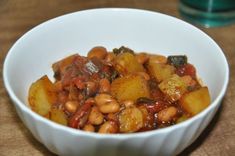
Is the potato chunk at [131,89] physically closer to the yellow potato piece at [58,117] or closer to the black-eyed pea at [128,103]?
Result: the black-eyed pea at [128,103]

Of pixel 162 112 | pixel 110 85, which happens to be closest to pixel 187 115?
pixel 162 112

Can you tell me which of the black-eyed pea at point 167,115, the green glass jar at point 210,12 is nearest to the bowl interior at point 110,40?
the black-eyed pea at point 167,115

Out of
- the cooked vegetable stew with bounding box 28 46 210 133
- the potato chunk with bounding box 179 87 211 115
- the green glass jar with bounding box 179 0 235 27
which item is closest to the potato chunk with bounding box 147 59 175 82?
the cooked vegetable stew with bounding box 28 46 210 133

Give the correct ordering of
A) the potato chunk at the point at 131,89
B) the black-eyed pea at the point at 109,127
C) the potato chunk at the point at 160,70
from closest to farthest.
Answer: the black-eyed pea at the point at 109,127 < the potato chunk at the point at 131,89 < the potato chunk at the point at 160,70

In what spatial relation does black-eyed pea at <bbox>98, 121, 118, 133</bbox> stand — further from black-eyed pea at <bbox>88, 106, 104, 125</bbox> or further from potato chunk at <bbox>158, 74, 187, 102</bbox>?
potato chunk at <bbox>158, 74, 187, 102</bbox>

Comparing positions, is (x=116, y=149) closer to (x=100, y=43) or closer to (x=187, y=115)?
(x=187, y=115)

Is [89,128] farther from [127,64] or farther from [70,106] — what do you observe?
[127,64]

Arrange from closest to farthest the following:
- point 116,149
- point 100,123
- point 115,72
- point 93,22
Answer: point 116,149
point 100,123
point 115,72
point 93,22
